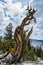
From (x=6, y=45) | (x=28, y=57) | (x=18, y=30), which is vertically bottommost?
(x=28, y=57)

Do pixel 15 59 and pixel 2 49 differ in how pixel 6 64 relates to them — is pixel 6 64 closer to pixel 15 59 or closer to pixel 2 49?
pixel 15 59

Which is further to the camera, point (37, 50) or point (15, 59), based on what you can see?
point (37, 50)

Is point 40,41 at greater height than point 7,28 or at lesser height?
lesser

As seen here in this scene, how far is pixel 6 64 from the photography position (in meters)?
6.56

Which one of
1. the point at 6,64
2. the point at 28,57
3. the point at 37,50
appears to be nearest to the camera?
the point at 6,64

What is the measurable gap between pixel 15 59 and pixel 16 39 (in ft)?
2.40

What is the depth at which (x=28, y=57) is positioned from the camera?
895cm

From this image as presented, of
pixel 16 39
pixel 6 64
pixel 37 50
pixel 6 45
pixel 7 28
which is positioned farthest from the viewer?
pixel 7 28

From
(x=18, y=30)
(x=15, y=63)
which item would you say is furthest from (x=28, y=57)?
(x=18, y=30)

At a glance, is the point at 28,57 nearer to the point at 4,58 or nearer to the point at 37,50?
the point at 37,50

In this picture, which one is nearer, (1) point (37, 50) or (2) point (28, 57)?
(2) point (28, 57)

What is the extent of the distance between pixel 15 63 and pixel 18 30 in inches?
47.6

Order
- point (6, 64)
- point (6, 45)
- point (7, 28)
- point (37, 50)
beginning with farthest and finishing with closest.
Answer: point (7, 28)
point (37, 50)
point (6, 45)
point (6, 64)

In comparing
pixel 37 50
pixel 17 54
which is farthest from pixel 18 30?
pixel 37 50
